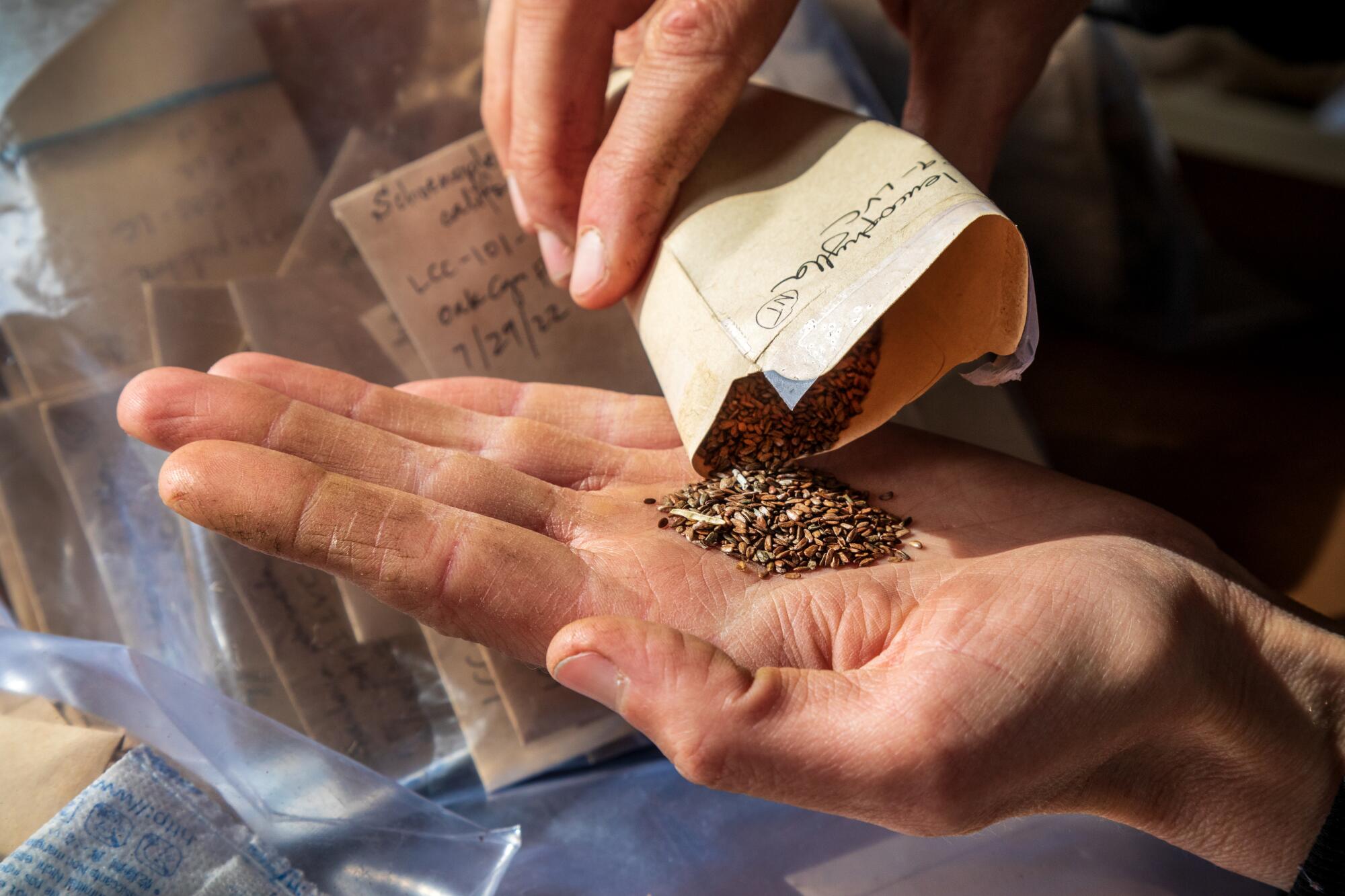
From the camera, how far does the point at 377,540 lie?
846 millimetres

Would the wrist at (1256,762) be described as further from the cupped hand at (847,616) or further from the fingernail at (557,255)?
the fingernail at (557,255)

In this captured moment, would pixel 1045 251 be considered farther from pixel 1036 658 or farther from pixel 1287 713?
pixel 1036 658

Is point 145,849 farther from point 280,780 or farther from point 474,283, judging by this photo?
point 474,283

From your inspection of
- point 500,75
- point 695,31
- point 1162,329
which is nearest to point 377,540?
point 695,31

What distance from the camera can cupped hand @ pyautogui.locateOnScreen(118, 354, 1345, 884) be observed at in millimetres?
764

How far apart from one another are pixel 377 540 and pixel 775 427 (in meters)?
0.53

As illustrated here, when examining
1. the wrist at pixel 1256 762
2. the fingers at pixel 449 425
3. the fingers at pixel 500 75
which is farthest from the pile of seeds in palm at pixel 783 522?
the fingers at pixel 500 75

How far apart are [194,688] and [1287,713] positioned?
1.24 meters

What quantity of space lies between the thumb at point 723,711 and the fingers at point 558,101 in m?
0.74

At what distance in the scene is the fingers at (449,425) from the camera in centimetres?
109

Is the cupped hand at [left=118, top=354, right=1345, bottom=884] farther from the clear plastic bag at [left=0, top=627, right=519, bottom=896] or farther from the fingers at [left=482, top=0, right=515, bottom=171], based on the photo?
the fingers at [left=482, top=0, right=515, bottom=171]

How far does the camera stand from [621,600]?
909 millimetres

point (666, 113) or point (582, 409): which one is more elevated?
point (666, 113)

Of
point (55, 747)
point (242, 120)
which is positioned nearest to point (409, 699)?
point (55, 747)
